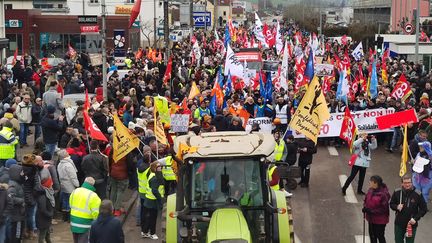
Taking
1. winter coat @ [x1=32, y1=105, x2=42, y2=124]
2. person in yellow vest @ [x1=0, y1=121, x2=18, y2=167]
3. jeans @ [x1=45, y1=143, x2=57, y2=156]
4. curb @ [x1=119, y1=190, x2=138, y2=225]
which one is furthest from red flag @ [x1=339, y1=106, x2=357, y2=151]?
winter coat @ [x1=32, y1=105, x2=42, y2=124]

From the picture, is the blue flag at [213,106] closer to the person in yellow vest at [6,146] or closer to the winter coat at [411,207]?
the person in yellow vest at [6,146]

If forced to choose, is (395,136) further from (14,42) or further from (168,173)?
(14,42)

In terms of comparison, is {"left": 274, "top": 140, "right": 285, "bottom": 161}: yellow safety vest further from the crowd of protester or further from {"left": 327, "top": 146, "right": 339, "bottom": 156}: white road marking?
{"left": 327, "top": 146, "right": 339, "bottom": 156}: white road marking

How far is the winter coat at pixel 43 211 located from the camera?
1327 centimetres

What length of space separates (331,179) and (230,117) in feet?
10.4

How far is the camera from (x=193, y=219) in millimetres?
10469

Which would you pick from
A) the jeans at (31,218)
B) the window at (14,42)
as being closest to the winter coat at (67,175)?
the jeans at (31,218)

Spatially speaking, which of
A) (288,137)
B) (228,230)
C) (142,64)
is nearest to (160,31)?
(142,64)

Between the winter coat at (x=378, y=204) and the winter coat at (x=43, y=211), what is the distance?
5187 mm

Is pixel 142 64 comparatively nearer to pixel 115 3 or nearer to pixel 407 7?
pixel 115 3

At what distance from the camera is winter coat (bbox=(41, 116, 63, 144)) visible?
62.4 feet

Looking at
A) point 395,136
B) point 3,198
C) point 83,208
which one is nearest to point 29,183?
point 3,198

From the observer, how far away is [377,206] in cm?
1281

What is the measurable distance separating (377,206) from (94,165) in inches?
207
